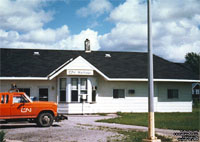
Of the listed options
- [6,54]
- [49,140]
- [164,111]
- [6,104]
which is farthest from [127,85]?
[49,140]

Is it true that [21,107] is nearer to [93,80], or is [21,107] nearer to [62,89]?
[62,89]

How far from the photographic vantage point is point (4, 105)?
16.2 meters

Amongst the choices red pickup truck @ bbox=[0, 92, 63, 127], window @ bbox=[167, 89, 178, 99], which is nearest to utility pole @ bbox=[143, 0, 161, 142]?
red pickup truck @ bbox=[0, 92, 63, 127]

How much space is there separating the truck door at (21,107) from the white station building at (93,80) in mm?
8444

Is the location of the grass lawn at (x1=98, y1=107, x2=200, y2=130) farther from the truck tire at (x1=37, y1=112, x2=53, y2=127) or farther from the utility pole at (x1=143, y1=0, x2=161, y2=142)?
the utility pole at (x1=143, y1=0, x2=161, y2=142)

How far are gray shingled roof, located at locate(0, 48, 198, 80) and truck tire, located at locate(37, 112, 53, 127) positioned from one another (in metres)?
9.61

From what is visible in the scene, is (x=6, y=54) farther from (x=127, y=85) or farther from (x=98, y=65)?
(x=127, y=85)

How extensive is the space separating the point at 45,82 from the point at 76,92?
2907mm

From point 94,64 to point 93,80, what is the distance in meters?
3.66

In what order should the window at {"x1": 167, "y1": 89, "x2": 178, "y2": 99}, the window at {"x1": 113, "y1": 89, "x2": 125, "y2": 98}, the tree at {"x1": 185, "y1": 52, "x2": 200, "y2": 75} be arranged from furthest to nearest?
the tree at {"x1": 185, "y1": 52, "x2": 200, "y2": 75}
the window at {"x1": 167, "y1": 89, "x2": 178, "y2": 99}
the window at {"x1": 113, "y1": 89, "x2": 125, "y2": 98}

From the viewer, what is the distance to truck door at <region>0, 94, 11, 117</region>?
16.1 metres

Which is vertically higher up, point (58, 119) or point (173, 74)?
point (173, 74)

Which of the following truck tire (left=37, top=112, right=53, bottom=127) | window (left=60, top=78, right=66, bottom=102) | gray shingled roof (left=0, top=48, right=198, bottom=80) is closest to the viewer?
truck tire (left=37, top=112, right=53, bottom=127)

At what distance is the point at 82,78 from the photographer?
2566 centimetres
